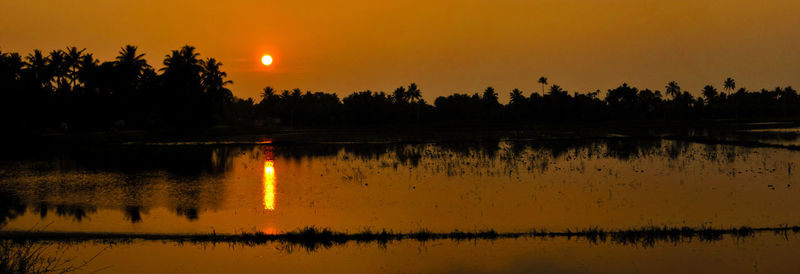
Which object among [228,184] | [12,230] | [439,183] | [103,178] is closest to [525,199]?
[439,183]

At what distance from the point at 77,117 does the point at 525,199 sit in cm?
6019

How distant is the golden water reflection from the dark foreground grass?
352cm

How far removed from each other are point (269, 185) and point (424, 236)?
32.4 feet

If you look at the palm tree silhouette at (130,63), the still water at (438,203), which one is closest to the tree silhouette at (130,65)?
the palm tree silhouette at (130,63)

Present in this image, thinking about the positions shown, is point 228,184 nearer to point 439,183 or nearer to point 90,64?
point 439,183

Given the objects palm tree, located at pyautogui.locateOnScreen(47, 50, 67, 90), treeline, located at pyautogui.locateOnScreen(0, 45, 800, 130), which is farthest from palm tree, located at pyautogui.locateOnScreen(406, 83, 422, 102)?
palm tree, located at pyautogui.locateOnScreen(47, 50, 67, 90)

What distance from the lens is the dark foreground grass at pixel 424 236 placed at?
1198cm

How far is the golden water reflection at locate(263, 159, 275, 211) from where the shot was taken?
16.8 meters

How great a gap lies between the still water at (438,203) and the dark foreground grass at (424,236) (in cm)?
34

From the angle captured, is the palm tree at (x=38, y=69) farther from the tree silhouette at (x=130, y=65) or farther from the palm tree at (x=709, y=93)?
the palm tree at (x=709, y=93)

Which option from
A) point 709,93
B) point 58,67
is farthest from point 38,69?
point 709,93

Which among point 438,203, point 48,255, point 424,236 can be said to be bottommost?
point 48,255

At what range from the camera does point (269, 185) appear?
20.9 meters

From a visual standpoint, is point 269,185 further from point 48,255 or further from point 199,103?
point 199,103
